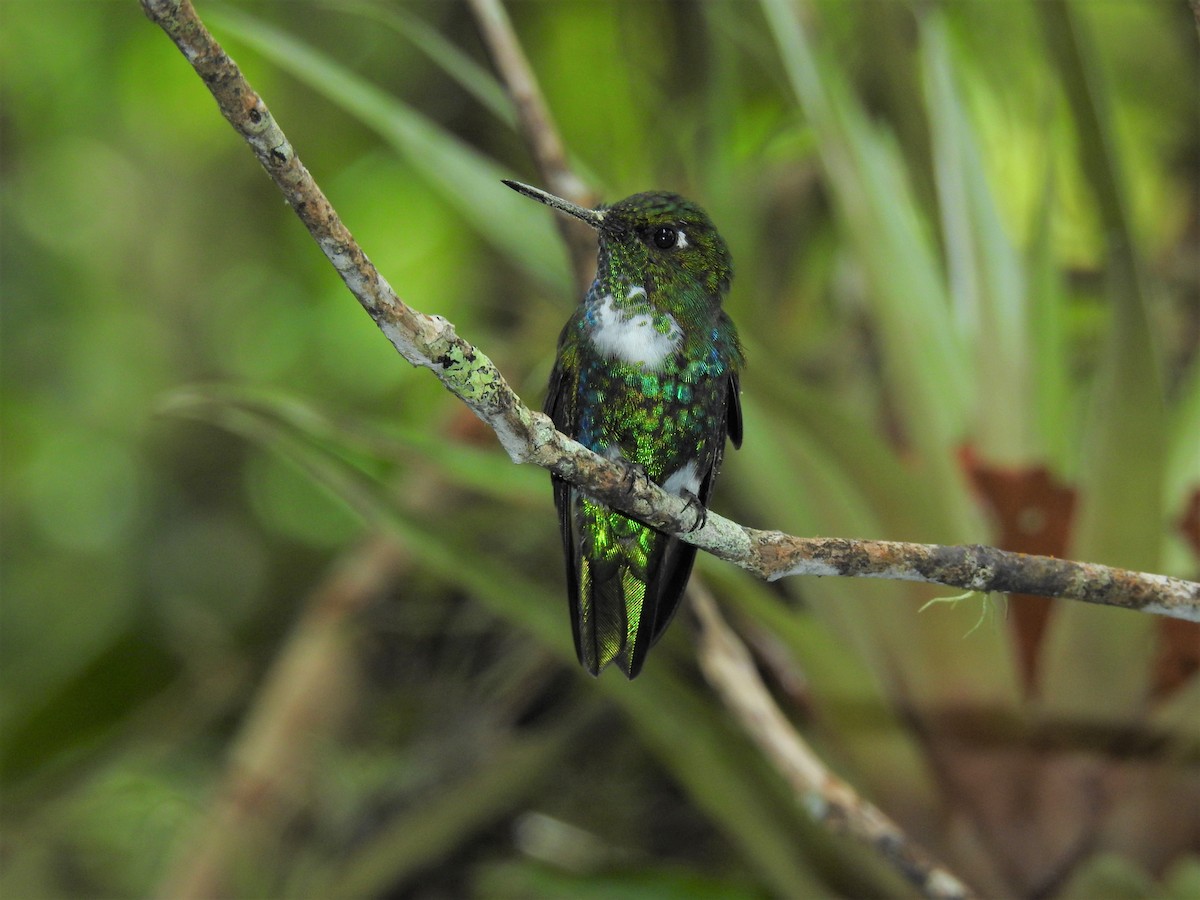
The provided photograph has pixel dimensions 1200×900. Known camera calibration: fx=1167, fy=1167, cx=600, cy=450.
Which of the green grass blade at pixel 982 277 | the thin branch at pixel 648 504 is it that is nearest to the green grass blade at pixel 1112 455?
the green grass blade at pixel 982 277

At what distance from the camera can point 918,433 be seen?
1807mm

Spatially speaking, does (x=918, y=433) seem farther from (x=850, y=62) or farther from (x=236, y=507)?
(x=236, y=507)

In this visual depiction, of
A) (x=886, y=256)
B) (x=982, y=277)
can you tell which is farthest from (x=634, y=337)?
(x=982, y=277)

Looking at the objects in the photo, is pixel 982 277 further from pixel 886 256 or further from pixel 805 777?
pixel 805 777

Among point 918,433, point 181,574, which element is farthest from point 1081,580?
point 181,574

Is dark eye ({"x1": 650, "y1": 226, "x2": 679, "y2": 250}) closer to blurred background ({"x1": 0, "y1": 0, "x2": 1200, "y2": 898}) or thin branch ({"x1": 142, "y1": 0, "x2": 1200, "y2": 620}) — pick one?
blurred background ({"x1": 0, "y1": 0, "x2": 1200, "y2": 898})

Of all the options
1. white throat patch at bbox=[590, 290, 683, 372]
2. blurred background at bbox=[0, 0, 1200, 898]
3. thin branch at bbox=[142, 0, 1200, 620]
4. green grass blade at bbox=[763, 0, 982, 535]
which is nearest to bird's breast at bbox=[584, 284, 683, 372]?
white throat patch at bbox=[590, 290, 683, 372]

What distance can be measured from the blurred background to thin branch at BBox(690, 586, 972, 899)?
0.32ft

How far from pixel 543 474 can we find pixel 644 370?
23 cm

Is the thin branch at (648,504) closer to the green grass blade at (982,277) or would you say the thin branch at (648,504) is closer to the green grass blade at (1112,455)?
the green grass blade at (1112,455)

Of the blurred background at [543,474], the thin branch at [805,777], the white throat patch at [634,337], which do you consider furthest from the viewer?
the blurred background at [543,474]

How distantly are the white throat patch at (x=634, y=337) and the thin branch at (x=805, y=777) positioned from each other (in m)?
0.34

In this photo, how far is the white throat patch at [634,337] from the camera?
1.47 metres

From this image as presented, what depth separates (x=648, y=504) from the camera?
1.07 m
